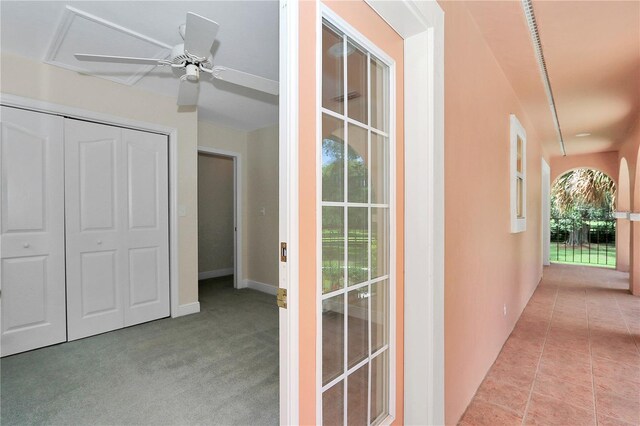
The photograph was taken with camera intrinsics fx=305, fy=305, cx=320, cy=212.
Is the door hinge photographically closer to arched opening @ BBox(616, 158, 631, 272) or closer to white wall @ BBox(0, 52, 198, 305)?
white wall @ BBox(0, 52, 198, 305)

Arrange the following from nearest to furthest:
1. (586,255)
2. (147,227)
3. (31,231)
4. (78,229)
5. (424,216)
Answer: (424,216) → (31,231) → (78,229) → (147,227) → (586,255)

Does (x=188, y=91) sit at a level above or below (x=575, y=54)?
below

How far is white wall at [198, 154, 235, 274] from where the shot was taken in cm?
577

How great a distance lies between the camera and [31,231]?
2.68 m

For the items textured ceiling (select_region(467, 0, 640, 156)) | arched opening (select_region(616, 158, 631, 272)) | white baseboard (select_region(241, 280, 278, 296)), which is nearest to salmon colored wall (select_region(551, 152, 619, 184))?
arched opening (select_region(616, 158, 631, 272))

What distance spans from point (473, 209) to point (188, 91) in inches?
93.2

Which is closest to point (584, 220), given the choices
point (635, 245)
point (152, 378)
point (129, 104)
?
point (635, 245)

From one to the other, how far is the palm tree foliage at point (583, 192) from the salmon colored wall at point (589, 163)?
112 cm

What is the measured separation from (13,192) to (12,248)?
477 mm

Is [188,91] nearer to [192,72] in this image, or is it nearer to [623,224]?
[192,72]

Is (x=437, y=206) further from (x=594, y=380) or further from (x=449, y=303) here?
(x=594, y=380)

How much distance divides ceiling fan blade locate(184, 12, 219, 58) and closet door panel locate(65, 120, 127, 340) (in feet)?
5.71

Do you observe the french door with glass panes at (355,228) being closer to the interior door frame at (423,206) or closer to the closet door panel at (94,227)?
the interior door frame at (423,206)

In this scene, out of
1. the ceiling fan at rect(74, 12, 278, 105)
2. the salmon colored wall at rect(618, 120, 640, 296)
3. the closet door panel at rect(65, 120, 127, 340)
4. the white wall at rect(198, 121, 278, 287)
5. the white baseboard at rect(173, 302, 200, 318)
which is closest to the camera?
the ceiling fan at rect(74, 12, 278, 105)
